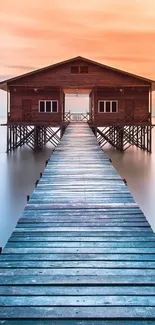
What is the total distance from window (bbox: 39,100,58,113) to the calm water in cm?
326

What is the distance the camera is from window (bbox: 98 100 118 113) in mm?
25547

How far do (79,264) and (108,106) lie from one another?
73.5 feet

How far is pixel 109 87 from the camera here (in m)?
24.6

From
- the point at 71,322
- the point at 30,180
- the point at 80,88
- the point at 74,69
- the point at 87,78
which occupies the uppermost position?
the point at 74,69

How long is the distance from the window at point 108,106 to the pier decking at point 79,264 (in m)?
19.1

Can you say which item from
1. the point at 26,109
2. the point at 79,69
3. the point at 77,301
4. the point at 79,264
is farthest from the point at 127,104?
the point at 77,301

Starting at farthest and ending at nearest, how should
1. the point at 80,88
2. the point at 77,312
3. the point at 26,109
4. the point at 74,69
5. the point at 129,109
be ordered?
the point at 26,109 < the point at 129,109 < the point at 80,88 < the point at 74,69 < the point at 77,312

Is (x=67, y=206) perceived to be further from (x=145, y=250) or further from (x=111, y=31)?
(x=111, y=31)

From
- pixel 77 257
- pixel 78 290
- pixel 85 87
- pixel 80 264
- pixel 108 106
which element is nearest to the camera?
pixel 78 290

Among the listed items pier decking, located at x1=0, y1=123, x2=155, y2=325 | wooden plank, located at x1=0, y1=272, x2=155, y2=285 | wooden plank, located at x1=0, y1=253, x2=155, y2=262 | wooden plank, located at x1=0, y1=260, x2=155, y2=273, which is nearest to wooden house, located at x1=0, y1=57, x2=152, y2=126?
pier decking, located at x1=0, y1=123, x2=155, y2=325

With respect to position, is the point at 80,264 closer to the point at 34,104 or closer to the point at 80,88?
the point at 80,88

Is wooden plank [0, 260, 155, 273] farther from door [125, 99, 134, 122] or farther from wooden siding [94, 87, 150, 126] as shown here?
door [125, 99, 134, 122]

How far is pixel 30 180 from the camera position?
1759 centimetres

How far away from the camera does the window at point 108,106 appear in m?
25.5
